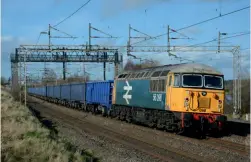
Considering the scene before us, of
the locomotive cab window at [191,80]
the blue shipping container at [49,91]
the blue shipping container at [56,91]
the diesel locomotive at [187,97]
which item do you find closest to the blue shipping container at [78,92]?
the blue shipping container at [56,91]

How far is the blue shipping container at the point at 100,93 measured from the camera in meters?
32.0

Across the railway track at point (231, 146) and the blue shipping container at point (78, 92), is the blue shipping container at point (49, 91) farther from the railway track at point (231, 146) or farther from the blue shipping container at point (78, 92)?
the railway track at point (231, 146)

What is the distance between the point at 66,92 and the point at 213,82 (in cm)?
3439

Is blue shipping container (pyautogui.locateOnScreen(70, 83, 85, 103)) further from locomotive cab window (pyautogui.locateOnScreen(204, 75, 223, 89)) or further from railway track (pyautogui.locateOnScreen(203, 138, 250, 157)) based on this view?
railway track (pyautogui.locateOnScreen(203, 138, 250, 157))

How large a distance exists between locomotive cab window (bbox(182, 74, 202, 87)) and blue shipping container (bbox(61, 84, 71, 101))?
32.1 metres

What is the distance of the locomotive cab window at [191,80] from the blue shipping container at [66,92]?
105ft

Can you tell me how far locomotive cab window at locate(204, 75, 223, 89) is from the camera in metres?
19.6

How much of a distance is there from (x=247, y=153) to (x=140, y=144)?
443 cm

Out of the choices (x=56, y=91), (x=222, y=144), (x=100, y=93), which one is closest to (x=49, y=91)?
(x=56, y=91)

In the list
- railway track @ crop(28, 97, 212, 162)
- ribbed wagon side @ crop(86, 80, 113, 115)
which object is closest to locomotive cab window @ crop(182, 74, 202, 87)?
railway track @ crop(28, 97, 212, 162)

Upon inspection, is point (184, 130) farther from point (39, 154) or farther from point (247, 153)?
point (39, 154)

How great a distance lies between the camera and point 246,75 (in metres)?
61.7

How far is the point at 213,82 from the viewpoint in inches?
779

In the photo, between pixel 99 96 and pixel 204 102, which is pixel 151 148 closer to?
pixel 204 102
